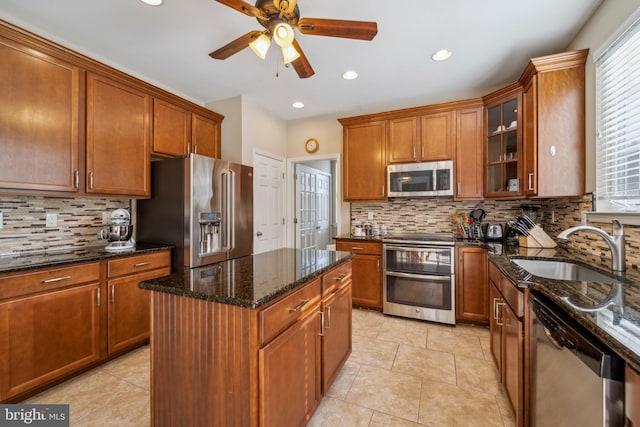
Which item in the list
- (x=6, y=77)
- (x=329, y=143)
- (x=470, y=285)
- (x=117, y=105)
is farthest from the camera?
(x=329, y=143)

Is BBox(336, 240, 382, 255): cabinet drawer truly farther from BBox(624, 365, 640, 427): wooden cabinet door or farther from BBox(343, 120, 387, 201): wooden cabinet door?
BBox(624, 365, 640, 427): wooden cabinet door

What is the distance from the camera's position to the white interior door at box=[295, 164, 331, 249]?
14.4 feet

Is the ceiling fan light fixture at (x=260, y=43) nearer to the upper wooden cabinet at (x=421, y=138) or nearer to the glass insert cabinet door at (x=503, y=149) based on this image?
the upper wooden cabinet at (x=421, y=138)

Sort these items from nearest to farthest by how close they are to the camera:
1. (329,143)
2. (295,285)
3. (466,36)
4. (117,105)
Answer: (295,285) < (466,36) < (117,105) < (329,143)

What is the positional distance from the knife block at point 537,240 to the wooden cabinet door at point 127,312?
3287mm

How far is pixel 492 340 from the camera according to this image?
6.85ft

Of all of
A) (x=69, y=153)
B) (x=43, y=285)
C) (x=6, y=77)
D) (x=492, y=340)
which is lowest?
(x=492, y=340)

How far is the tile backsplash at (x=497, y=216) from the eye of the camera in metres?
1.79

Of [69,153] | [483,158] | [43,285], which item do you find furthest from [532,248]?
[69,153]

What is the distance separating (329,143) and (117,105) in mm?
2537

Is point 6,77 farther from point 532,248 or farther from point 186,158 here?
point 532,248

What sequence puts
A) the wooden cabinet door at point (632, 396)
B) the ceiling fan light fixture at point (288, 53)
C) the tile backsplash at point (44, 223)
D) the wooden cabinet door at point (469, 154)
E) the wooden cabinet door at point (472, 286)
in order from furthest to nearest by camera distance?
the wooden cabinet door at point (469, 154)
the wooden cabinet door at point (472, 286)
the tile backsplash at point (44, 223)
the ceiling fan light fixture at point (288, 53)
the wooden cabinet door at point (632, 396)

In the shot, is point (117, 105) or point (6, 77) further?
point (117, 105)

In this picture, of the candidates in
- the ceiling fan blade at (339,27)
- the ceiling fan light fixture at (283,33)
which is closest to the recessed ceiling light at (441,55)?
the ceiling fan blade at (339,27)
